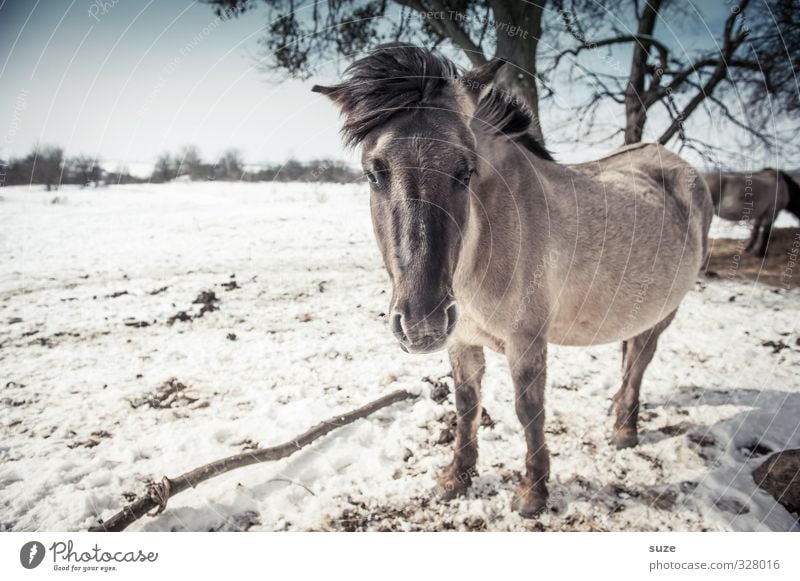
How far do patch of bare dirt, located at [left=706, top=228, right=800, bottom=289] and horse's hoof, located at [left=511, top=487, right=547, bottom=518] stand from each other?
4.07 m

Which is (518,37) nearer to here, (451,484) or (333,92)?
(333,92)

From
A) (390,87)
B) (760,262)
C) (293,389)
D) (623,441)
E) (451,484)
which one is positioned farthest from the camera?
(760,262)

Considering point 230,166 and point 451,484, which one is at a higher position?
point 230,166

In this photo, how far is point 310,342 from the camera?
368 cm

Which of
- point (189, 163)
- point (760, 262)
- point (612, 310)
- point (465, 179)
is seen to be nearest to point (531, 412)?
point (612, 310)

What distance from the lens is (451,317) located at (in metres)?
1.55

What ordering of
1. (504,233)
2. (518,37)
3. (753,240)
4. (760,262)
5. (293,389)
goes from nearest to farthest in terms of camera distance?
(504,233) → (518,37) → (293,389) → (760,262) → (753,240)

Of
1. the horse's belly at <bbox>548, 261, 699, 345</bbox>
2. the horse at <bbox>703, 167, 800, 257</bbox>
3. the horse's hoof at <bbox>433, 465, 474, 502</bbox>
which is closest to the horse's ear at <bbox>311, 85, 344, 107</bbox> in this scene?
the horse's belly at <bbox>548, 261, 699, 345</bbox>

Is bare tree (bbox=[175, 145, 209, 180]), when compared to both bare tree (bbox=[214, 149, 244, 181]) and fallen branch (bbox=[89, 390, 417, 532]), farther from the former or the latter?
fallen branch (bbox=[89, 390, 417, 532])

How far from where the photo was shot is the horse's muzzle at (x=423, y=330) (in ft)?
4.74

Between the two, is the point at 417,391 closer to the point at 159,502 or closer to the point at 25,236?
the point at 159,502

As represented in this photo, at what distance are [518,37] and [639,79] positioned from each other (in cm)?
97

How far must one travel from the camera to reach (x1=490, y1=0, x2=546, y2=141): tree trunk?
289 cm

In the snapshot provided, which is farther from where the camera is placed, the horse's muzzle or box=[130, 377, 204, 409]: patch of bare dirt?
box=[130, 377, 204, 409]: patch of bare dirt
